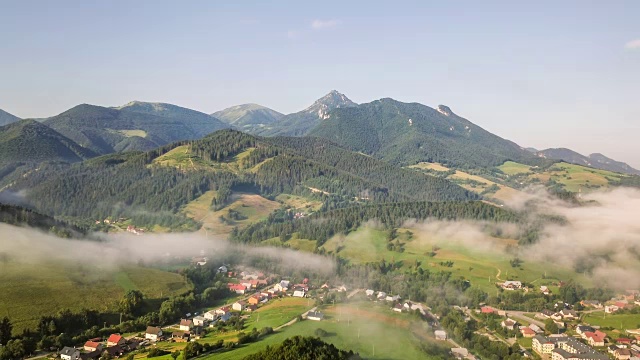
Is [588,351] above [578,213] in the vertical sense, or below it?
below

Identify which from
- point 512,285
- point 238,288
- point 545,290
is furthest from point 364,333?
point 545,290

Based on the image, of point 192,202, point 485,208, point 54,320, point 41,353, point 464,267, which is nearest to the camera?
point 41,353

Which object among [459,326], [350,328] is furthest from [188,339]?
[459,326]

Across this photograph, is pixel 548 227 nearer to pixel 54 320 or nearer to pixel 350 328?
pixel 350 328

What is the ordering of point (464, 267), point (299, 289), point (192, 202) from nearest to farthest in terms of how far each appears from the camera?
point (299, 289) → point (464, 267) → point (192, 202)

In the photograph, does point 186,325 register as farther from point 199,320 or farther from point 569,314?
point 569,314

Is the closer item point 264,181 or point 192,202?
point 192,202

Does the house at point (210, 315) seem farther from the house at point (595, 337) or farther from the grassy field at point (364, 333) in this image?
the house at point (595, 337)
